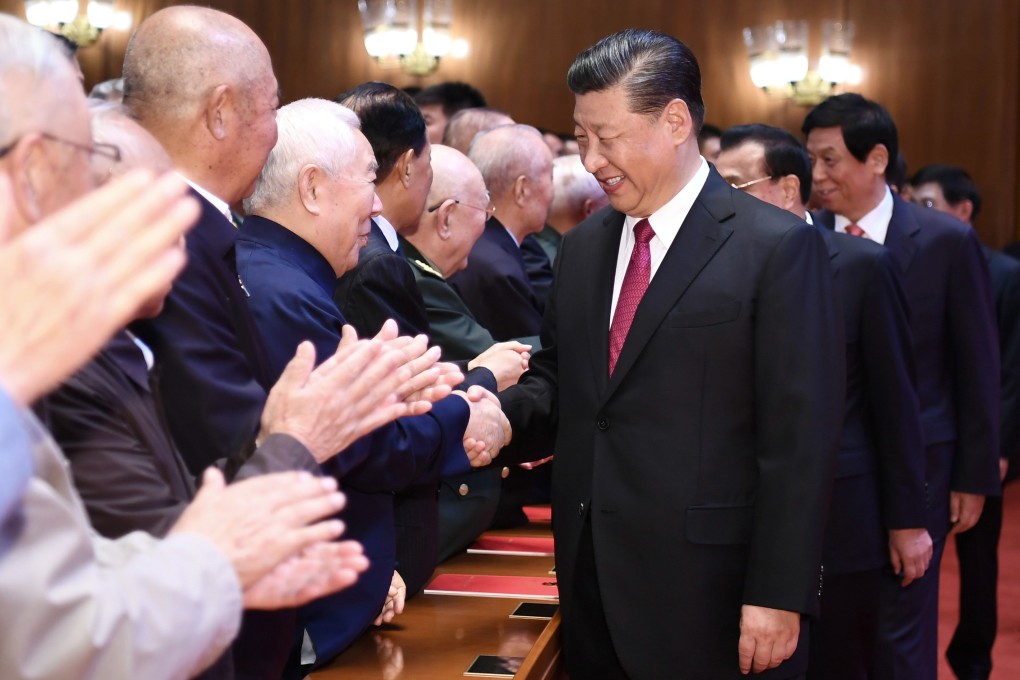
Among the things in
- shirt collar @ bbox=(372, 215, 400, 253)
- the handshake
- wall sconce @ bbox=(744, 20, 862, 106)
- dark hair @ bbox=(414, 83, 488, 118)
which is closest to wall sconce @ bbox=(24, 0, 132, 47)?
dark hair @ bbox=(414, 83, 488, 118)

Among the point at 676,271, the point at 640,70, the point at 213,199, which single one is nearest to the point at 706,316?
the point at 676,271

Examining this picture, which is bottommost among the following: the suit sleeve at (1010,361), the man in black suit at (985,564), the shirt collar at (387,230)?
the man in black suit at (985,564)

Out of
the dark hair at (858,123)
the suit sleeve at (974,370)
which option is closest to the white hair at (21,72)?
the suit sleeve at (974,370)

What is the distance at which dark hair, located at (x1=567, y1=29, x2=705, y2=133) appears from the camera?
105 inches

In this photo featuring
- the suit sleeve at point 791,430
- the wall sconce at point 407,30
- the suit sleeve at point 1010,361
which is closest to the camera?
the suit sleeve at point 791,430

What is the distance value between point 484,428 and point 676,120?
0.83m

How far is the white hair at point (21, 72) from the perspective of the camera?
1.33 m

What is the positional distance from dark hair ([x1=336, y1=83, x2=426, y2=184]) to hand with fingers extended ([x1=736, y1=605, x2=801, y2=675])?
159cm

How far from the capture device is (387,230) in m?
3.18

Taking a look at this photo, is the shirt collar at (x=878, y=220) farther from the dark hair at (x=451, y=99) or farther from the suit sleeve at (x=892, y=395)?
the dark hair at (x=451, y=99)

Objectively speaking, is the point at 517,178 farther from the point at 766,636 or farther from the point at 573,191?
the point at 766,636

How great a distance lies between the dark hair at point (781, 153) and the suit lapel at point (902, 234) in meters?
0.32

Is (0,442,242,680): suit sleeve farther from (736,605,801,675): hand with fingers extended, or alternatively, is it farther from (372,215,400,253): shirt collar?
(372,215,400,253): shirt collar

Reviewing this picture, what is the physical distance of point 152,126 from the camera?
234cm
